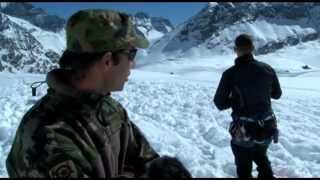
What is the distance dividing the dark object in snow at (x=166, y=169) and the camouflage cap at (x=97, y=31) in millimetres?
518

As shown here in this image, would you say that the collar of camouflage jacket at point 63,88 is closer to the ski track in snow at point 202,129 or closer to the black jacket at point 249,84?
the black jacket at point 249,84

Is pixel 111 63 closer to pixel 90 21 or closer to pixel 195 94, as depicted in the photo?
pixel 90 21

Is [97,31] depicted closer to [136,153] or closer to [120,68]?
[120,68]

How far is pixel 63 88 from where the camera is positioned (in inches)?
88.7

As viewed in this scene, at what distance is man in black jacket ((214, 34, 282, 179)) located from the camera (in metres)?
5.94

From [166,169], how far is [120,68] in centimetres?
57

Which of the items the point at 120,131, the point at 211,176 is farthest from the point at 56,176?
the point at 211,176

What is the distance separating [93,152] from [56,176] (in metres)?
0.19

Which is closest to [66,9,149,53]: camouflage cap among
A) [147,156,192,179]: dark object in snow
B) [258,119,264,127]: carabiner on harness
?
[147,156,192,179]: dark object in snow

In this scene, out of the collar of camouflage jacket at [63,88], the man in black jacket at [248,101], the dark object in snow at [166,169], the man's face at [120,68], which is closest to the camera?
the dark object in snow at [166,169]

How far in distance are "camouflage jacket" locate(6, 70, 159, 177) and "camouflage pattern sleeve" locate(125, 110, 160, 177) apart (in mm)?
161

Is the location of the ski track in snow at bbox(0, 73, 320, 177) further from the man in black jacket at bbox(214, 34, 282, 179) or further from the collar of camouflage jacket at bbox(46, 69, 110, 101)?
the collar of camouflage jacket at bbox(46, 69, 110, 101)

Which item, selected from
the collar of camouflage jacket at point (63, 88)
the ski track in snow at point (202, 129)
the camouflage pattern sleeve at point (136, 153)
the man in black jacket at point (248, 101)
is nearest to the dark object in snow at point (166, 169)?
the collar of camouflage jacket at point (63, 88)

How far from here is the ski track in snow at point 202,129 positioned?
861cm
